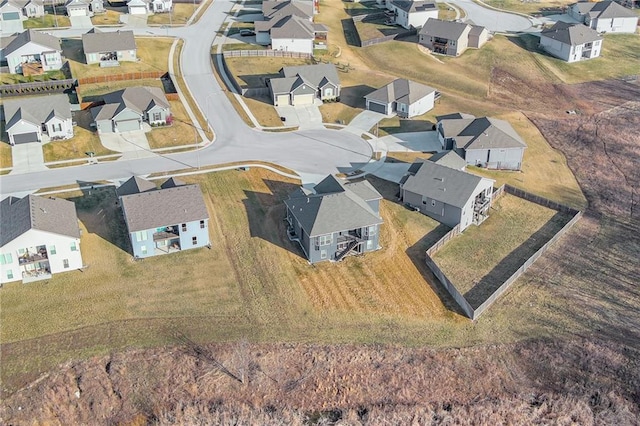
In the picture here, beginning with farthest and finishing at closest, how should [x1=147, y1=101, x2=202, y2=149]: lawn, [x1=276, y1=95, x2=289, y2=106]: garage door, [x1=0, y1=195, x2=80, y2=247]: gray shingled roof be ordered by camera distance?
[x1=276, y1=95, x2=289, y2=106]: garage door → [x1=147, y1=101, x2=202, y2=149]: lawn → [x1=0, y1=195, x2=80, y2=247]: gray shingled roof

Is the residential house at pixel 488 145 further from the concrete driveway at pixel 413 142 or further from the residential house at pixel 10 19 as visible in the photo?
the residential house at pixel 10 19

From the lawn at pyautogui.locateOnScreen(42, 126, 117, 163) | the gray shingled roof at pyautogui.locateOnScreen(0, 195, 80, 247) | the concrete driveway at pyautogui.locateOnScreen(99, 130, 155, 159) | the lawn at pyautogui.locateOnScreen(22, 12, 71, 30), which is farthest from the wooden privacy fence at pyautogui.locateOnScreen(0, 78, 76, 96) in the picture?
the gray shingled roof at pyautogui.locateOnScreen(0, 195, 80, 247)

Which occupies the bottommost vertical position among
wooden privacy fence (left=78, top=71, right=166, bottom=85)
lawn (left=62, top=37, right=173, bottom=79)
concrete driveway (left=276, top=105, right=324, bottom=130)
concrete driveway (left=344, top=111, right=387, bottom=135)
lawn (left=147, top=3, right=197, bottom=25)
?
concrete driveway (left=344, top=111, right=387, bottom=135)

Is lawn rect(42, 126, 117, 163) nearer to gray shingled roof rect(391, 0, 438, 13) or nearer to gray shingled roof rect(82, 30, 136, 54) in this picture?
gray shingled roof rect(82, 30, 136, 54)

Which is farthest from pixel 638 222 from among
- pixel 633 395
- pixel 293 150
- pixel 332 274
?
pixel 293 150

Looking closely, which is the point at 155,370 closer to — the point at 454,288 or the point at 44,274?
the point at 44,274

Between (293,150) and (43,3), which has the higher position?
(43,3)

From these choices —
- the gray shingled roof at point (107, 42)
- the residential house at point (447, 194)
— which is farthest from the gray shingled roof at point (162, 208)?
the gray shingled roof at point (107, 42)
